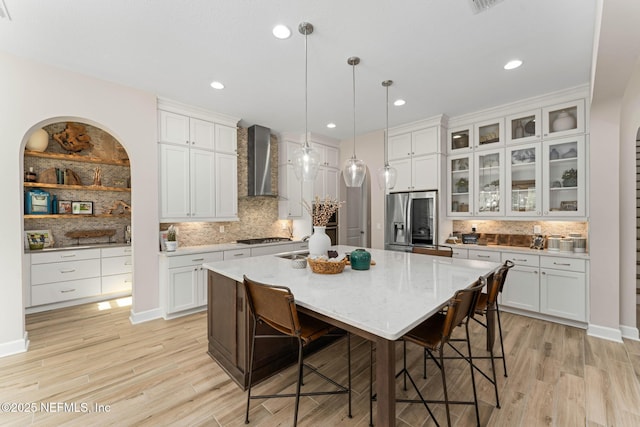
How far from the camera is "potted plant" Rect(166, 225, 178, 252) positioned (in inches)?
142

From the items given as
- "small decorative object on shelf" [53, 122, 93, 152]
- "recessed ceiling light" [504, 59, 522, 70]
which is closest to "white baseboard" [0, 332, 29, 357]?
"small decorative object on shelf" [53, 122, 93, 152]

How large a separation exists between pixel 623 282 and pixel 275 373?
380cm

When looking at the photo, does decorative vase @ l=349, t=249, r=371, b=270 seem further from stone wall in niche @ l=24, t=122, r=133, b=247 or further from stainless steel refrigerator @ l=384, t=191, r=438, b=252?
stone wall in niche @ l=24, t=122, r=133, b=247

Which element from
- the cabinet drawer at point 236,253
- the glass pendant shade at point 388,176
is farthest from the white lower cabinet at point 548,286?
the cabinet drawer at point 236,253

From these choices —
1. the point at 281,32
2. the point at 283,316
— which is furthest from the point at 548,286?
the point at 281,32

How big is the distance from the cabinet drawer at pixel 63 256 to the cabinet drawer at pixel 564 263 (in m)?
6.07

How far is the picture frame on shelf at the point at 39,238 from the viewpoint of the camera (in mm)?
3672

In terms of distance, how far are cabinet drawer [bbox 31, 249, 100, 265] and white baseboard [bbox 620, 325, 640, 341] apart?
6674 mm

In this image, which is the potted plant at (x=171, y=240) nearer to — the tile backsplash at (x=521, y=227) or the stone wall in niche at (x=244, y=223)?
the stone wall in niche at (x=244, y=223)

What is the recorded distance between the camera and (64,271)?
3.80 meters

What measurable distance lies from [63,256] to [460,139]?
5998 millimetres

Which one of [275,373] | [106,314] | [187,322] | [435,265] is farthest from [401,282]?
[106,314]

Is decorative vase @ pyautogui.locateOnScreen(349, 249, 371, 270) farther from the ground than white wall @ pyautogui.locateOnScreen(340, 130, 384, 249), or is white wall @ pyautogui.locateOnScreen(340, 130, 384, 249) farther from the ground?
white wall @ pyautogui.locateOnScreen(340, 130, 384, 249)

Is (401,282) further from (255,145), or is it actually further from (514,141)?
(255,145)
